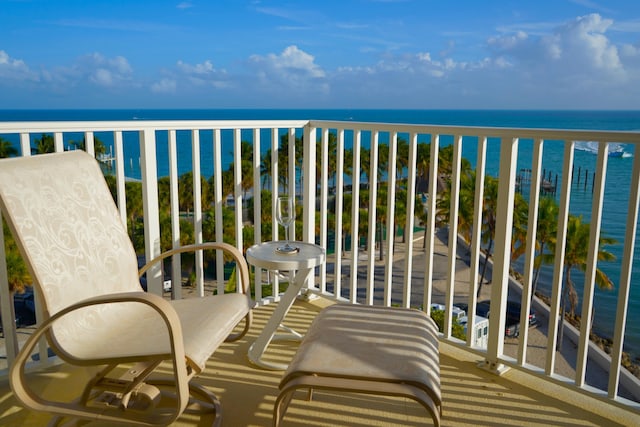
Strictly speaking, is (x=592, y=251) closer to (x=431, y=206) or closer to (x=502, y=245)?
(x=502, y=245)

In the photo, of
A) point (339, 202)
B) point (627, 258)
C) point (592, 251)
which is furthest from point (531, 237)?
point (339, 202)

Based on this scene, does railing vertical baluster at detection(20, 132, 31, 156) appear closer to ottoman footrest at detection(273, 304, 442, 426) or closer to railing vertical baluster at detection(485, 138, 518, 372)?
ottoman footrest at detection(273, 304, 442, 426)

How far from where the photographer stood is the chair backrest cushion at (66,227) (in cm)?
168

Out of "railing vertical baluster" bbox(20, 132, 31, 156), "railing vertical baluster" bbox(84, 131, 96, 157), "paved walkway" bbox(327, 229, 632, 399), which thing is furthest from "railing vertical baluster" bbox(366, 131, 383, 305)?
"paved walkway" bbox(327, 229, 632, 399)

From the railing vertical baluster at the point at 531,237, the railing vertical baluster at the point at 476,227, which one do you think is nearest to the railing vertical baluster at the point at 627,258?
the railing vertical baluster at the point at 531,237

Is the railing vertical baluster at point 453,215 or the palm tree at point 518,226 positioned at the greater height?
the railing vertical baluster at point 453,215

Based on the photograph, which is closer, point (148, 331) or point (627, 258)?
point (148, 331)

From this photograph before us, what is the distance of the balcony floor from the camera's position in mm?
2043

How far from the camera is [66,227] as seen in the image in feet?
6.10

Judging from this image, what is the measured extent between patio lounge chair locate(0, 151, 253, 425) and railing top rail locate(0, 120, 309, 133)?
232 mm

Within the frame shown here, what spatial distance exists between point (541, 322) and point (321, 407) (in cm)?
3074

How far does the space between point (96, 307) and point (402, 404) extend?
133 centimetres

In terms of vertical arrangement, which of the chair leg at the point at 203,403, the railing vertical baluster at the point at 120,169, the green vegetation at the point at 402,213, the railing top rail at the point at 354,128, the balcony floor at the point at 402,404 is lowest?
the green vegetation at the point at 402,213

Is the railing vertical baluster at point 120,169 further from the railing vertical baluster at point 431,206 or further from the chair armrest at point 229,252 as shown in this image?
the railing vertical baluster at point 431,206
